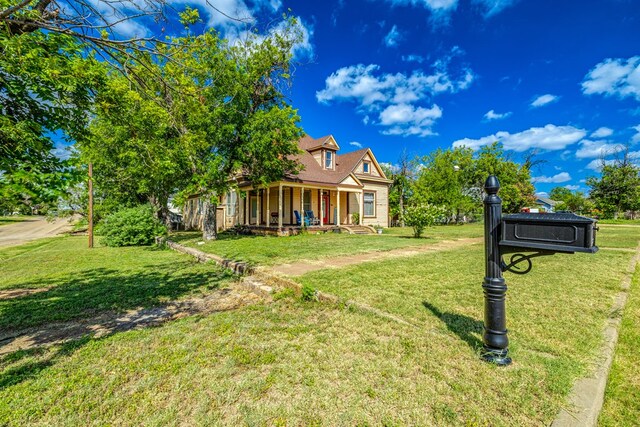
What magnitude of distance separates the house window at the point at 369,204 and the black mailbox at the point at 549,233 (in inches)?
749

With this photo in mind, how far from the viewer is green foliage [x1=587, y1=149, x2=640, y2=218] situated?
114ft

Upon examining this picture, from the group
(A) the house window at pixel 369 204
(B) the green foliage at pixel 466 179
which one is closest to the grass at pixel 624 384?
(A) the house window at pixel 369 204

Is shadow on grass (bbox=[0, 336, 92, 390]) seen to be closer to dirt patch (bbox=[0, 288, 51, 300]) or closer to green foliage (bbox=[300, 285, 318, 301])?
green foliage (bbox=[300, 285, 318, 301])

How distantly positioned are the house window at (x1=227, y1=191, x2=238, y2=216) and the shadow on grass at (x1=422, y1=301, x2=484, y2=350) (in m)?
17.3

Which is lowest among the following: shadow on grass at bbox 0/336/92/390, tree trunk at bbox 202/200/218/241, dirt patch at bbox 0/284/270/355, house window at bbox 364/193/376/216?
dirt patch at bbox 0/284/270/355

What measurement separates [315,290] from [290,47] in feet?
40.6

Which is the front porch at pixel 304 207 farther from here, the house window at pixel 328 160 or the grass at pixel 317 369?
the grass at pixel 317 369

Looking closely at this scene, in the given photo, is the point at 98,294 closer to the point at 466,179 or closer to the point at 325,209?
the point at 325,209

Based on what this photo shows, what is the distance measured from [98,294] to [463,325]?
5827 millimetres

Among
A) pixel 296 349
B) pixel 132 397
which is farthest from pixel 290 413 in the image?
pixel 132 397

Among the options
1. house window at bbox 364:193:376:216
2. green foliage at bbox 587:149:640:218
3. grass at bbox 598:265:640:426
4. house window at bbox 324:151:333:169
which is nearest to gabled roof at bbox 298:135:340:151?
house window at bbox 324:151:333:169

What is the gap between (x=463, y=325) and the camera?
334 centimetres

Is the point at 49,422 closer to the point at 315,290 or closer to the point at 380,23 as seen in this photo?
the point at 315,290

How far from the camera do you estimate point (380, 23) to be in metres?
14.0
